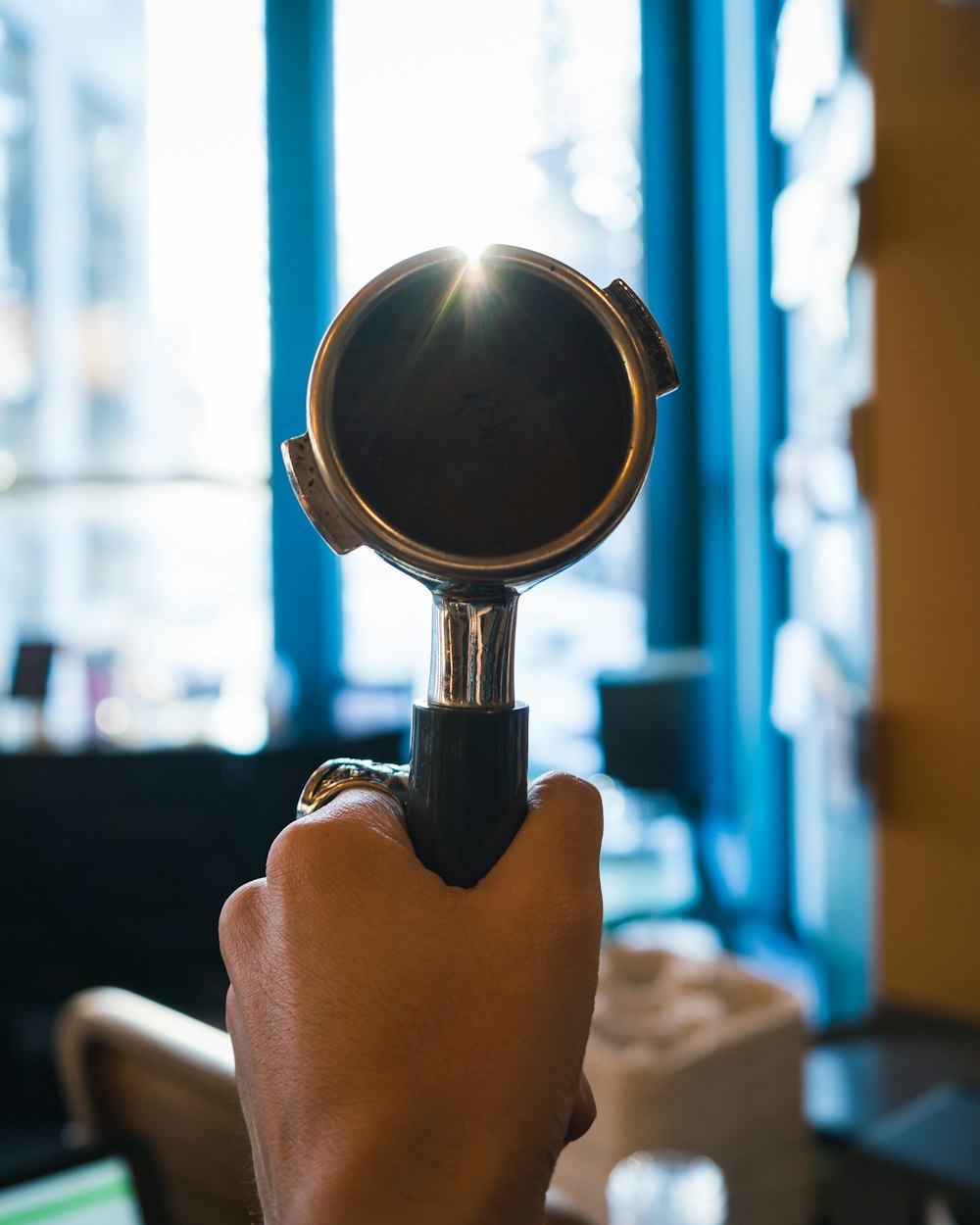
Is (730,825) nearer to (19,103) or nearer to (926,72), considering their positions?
(926,72)

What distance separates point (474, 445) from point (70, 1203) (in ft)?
2.33

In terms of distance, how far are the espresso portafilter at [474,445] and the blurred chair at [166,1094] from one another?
0.53 meters

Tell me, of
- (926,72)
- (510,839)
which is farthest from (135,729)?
(510,839)

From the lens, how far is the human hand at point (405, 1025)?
44 cm

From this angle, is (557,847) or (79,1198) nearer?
(557,847)

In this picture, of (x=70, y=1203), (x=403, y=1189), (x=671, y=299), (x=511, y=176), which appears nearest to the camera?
(x=403, y=1189)

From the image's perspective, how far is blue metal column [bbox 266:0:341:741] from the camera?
335 cm

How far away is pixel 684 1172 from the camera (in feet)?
3.15

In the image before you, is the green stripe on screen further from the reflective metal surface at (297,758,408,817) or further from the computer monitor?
the reflective metal surface at (297,758,408,817)

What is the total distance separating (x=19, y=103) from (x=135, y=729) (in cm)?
172

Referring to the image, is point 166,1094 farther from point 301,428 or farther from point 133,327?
point 133,327

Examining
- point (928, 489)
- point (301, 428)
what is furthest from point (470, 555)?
point (301, 428)

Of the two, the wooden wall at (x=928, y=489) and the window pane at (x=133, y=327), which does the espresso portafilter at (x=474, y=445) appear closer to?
the wooden wall at (x=928, y=489)

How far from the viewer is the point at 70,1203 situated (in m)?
0.89
